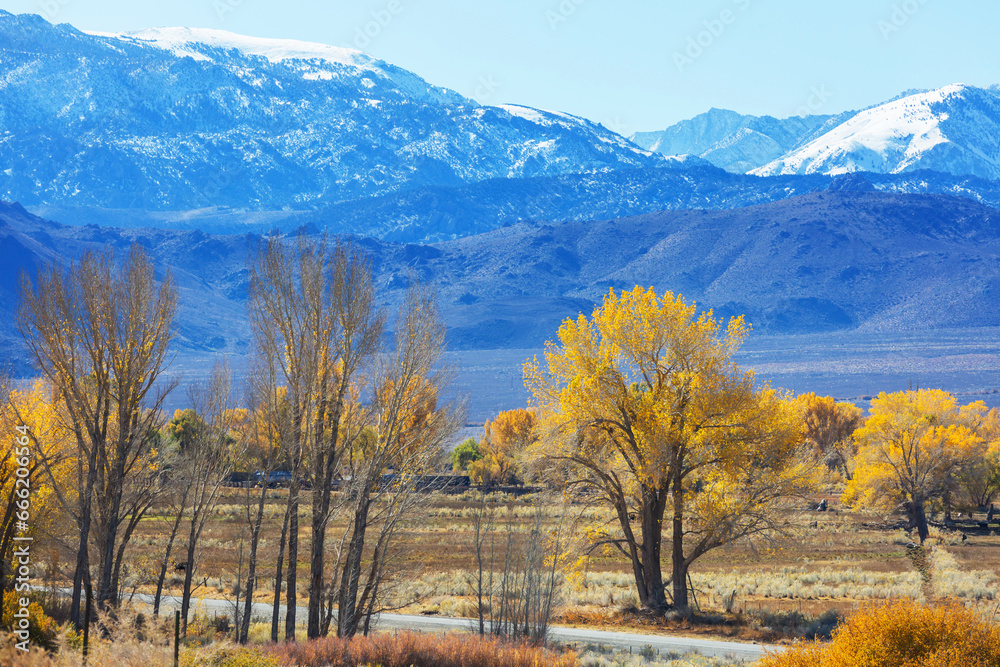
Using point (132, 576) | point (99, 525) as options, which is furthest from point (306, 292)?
point (132, 576)

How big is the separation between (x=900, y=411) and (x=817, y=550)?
15211 mm

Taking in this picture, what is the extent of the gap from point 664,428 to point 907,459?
3783 centimetres

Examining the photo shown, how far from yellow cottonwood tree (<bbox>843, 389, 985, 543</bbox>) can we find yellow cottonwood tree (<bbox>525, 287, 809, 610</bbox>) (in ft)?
111

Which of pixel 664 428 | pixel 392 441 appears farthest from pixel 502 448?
pixel 392 441

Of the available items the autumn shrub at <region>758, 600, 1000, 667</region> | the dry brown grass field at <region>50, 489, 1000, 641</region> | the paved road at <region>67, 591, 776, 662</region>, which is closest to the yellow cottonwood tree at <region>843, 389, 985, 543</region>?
the dry brown grass field at <region>50, 489, 1000, 641</region>

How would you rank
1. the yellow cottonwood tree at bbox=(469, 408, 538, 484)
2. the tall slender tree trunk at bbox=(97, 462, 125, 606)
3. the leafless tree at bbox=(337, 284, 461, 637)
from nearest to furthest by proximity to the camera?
the tall slender tree trunk at bbox=(97, 462, 125, 606) < the leafless tree at bbox=(337, 284, 461, 637) < the yellow cottonwood tree at bbox=(469, 408, 538, 484)

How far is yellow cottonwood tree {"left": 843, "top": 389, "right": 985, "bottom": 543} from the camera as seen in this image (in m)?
59.4

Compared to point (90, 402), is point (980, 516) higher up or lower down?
lower down

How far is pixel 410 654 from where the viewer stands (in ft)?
60.8

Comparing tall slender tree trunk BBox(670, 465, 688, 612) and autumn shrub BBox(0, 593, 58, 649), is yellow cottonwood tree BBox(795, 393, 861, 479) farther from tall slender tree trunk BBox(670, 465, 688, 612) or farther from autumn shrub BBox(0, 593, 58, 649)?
autumn shrub BBox(0, 593, 58, 649)

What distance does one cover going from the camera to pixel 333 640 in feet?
63.7

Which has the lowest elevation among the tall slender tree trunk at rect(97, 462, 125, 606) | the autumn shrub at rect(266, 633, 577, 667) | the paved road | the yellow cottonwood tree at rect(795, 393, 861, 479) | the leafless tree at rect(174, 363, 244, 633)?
the paved road

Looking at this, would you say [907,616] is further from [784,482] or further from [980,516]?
[980,516]

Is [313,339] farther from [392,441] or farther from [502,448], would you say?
[502,448]
